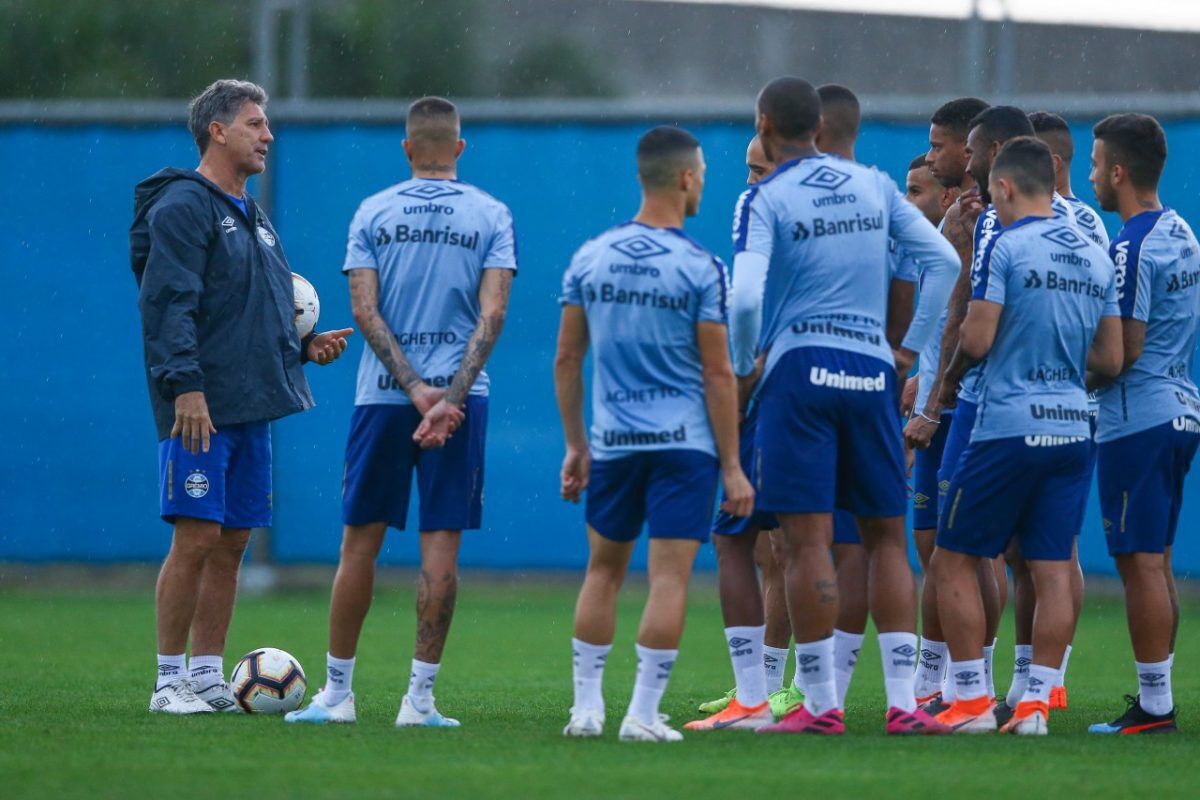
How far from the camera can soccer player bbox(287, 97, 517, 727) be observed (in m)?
6.58

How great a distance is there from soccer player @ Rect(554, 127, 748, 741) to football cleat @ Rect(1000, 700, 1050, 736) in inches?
52.2

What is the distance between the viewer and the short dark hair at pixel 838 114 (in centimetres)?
683

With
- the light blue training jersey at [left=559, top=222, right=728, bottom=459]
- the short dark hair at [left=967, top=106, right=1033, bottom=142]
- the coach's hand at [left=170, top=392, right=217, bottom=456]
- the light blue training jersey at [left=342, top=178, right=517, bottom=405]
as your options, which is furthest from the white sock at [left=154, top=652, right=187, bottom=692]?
the short dark hair at [left=967, top=106, right=1033, bottom=142]

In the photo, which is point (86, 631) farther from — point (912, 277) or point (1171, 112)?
point (1171, 112)

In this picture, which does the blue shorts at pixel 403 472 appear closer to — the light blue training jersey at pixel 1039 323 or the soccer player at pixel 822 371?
the soccer player at pixel 822 371

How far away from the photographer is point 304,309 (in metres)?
7.88

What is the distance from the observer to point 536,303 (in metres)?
13.2

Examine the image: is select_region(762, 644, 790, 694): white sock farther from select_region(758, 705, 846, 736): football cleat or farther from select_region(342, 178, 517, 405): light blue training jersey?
select_region(342, 178, 517, 405): light blue training jersey

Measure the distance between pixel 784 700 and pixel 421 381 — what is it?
216cm

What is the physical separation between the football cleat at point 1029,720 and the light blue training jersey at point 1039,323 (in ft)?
3.36

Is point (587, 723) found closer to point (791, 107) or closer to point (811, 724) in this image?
point (811, 724)

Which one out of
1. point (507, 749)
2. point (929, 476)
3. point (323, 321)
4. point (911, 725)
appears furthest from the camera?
point (323, 321)

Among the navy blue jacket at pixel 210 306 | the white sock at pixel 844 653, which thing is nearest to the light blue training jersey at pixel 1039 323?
the white sock at pixel 844 653

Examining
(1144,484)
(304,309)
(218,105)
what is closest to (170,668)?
(304,309)
